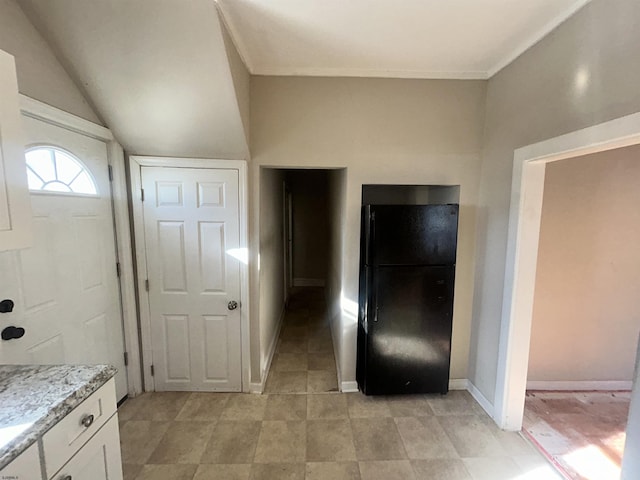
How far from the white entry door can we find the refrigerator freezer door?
3.73 feet

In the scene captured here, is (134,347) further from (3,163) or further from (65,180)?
(3,163)

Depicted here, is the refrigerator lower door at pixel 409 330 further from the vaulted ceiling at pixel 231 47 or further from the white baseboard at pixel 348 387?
the vaulted ceiling at pixel 231 47

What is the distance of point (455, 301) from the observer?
2559 millimetres

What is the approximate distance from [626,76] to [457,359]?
2255 millimetres

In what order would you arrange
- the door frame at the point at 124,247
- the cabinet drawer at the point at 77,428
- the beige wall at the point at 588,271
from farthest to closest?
the beige wall at the point at 588,271 < the door frame at the point at 124,247 < the cabinet drawer at the point at 77,428

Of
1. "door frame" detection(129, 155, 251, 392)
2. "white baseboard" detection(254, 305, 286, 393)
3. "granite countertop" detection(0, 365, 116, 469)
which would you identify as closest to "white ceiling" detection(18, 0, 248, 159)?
"door frame" detection(129, 155, 251, 392)

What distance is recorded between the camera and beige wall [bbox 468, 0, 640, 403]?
1.34m

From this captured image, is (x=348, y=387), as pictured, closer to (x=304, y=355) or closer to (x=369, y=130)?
(x=304, y=355)

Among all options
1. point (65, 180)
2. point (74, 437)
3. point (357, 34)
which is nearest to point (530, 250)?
point (357, 34)

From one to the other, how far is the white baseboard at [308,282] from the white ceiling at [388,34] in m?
4.57

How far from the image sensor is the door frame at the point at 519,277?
6.30ft

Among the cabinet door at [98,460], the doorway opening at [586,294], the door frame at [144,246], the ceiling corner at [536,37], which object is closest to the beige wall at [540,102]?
the ceiling corner at [536,37]

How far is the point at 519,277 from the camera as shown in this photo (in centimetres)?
201

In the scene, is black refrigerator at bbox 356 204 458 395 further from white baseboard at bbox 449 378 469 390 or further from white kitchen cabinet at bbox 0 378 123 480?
white kitchen cabinet at bbox 0 378 123 480
